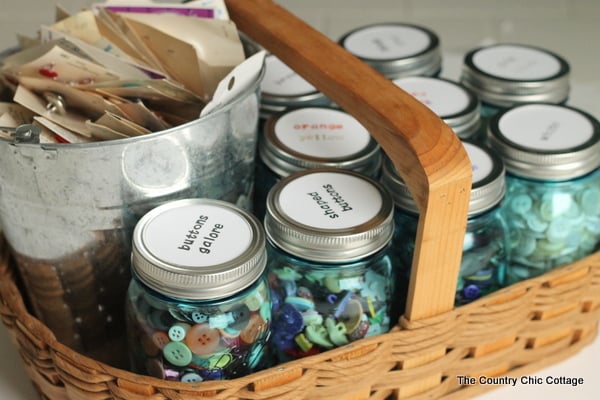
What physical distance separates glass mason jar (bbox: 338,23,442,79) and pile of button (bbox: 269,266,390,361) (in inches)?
12.0

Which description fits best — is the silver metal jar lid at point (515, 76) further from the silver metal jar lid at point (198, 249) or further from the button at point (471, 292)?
the silver metal jar lid at point (198, 249)

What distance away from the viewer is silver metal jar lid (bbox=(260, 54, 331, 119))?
87 centimetres

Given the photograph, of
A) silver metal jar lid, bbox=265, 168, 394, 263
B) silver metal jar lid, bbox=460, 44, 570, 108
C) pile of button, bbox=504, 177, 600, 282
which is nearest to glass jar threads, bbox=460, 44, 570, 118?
silver metal jar lid, bbox=460, 44, 570, 108

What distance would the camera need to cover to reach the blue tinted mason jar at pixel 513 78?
2.93 ft

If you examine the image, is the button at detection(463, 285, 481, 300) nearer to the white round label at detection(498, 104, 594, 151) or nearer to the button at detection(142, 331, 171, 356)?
the white round label at detection(498, 104, 594, 151)

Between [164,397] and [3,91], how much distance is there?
0.30 meters

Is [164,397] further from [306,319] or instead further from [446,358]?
[446,358]

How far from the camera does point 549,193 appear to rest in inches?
30.5

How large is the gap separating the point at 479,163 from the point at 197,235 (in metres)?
0.25

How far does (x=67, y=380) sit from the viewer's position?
2.16 ft

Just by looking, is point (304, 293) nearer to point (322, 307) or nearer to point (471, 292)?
point (322, 307)

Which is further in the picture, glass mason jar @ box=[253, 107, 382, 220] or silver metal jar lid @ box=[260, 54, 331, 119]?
silver metal jar lid @ box=[260, 54, 331, 119]

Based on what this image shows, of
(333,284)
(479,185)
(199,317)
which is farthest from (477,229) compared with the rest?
(199,317)

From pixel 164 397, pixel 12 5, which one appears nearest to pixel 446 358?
pixel 164 397
